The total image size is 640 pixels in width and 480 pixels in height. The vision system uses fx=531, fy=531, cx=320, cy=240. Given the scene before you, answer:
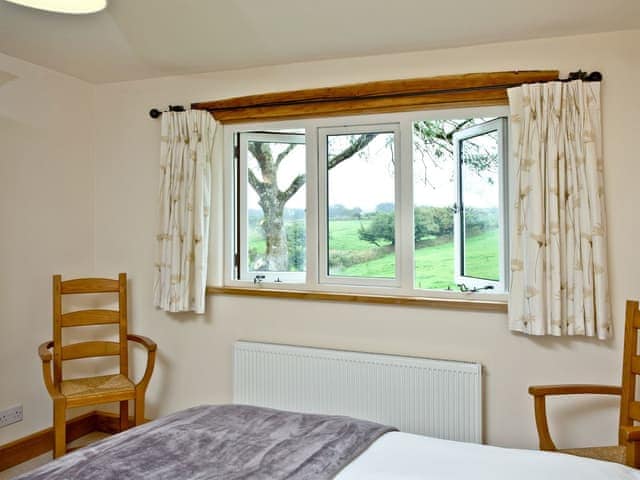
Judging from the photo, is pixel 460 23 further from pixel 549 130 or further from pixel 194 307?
pixel 194 307

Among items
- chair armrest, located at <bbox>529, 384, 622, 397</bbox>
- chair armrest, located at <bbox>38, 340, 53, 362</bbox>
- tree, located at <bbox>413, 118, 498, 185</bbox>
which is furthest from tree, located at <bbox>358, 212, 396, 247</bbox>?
chair armrest, located at <bbox>38, 340, 53, 362</bbox>

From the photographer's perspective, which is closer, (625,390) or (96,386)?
(625,390)

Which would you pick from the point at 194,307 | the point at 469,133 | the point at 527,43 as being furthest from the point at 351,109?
the point at 194,307

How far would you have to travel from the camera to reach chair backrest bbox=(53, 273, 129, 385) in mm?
3086

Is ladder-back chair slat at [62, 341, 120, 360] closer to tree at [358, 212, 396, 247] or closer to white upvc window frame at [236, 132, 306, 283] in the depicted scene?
white upvc window frame at [236, 132, 306, 283]

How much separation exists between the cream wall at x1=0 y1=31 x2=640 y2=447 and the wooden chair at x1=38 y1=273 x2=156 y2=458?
0.27 m

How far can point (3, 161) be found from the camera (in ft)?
10.1

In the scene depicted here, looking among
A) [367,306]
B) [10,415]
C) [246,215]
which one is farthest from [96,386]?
[367,306]

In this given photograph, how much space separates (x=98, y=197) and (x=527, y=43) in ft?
9.35

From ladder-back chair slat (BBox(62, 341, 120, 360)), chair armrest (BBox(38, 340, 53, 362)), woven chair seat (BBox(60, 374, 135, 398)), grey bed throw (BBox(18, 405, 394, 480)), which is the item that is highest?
chair armrest (BBox(38, 340, 53, 362))

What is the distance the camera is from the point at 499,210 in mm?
2850

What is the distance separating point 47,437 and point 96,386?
0.66 m

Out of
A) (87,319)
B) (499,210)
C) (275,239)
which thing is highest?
(499,210)

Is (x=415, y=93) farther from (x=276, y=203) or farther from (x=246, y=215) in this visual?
(x=246, y=215)
